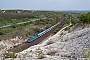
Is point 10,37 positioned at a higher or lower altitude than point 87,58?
lower

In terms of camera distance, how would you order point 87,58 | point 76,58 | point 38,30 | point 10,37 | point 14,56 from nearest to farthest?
point 87,58
point 76,58
point 14,56
point 10,37
point 38,30

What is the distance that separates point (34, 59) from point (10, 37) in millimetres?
31994

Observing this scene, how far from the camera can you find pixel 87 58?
10.8 metres

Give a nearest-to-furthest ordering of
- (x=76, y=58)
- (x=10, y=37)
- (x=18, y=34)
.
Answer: (x=76, y=58) → (x=10, y=37) → (x=18, y=34)

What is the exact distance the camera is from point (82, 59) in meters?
10.9

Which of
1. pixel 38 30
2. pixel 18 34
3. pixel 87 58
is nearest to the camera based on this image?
pixel 87 58

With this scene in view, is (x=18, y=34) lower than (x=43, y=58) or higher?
lower

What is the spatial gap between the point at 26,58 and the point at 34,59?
530 mm

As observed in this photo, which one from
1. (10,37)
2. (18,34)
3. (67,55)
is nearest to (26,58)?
(67,55)

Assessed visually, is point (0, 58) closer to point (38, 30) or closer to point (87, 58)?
point (87, 58)

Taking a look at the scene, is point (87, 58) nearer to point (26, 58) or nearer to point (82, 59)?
point (82, 59)

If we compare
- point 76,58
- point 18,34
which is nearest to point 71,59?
point 76,58

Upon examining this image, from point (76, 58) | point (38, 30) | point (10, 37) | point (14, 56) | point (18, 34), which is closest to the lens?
point (76, 58)

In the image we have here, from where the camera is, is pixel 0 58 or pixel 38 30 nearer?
pixel 0 58
